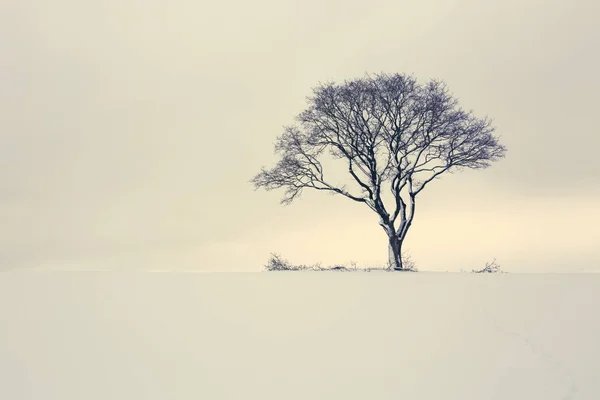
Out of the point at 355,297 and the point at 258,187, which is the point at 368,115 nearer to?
the point at 258,187

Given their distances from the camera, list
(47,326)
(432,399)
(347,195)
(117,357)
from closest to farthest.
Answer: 1. (432,399)
2. (117,357)
3. (47,326)
4. (347,195)

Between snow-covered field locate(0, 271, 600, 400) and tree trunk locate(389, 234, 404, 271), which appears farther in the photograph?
tree trunk locate(389, 234, 404, 271)

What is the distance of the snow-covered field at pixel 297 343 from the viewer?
15.2 ft

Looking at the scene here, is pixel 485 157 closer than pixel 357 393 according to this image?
No

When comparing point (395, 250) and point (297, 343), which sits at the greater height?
point (395, 250)

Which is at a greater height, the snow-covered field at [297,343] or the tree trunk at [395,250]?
the tree trunk at [395,250]

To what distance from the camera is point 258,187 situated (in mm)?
23266

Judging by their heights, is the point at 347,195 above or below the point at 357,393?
above

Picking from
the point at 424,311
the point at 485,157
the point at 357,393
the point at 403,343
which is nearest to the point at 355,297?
the point at 424,311

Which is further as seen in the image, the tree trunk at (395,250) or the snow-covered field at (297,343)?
the tree trunk at (395,250)

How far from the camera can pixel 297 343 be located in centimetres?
559

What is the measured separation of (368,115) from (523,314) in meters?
16.8

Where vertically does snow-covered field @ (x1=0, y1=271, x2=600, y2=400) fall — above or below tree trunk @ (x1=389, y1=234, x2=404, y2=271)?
below

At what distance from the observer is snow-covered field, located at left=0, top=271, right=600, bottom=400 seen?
15.2 ft
